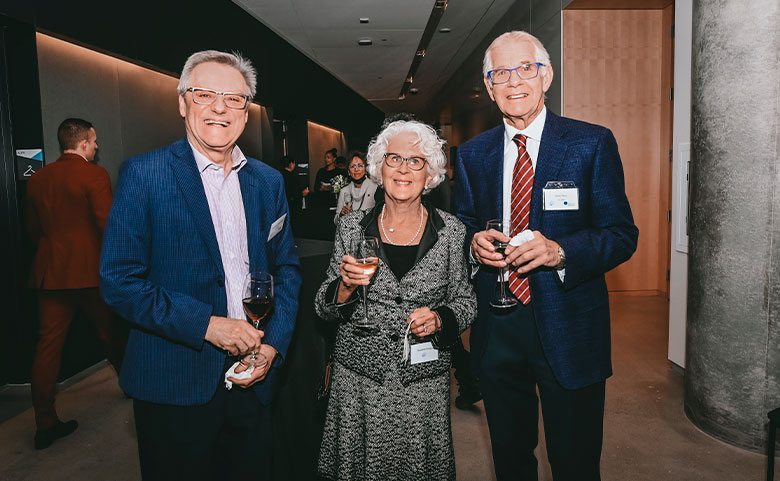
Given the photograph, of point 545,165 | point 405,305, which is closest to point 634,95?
point 545,165

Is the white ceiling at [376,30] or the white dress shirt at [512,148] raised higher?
the white ceiling at [376,30]

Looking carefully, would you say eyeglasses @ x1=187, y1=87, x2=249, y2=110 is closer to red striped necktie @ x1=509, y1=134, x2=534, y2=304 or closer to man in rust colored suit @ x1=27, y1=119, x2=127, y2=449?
red striped necktie @ x1=509, y1=134, x2=534, y2=304

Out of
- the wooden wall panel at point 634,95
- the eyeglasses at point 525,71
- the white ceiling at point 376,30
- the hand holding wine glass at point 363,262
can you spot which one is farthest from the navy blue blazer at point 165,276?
the white ceiling at point 376,30

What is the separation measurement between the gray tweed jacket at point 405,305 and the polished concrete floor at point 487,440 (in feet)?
4.19

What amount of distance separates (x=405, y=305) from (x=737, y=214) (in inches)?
87.5

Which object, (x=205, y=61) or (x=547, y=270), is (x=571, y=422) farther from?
(x=205, y=61)

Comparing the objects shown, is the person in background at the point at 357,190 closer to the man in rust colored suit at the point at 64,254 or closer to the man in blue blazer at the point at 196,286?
the man in rust colored suit at the point at 64,254

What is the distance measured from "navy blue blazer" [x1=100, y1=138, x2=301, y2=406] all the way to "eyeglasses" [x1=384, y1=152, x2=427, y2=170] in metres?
0.71

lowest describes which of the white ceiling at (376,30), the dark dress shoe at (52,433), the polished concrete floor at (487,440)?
the polished concrete floor at (487,440)

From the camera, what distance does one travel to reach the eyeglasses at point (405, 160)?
6.29 ft

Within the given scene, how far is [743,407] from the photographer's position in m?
2.97

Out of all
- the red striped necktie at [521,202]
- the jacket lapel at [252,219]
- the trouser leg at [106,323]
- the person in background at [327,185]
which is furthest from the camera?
the person in background at [327,185]

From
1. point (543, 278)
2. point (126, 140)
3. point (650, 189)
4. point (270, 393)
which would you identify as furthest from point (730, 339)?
point (126, 140)

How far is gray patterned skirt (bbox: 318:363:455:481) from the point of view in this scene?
1844 mm
